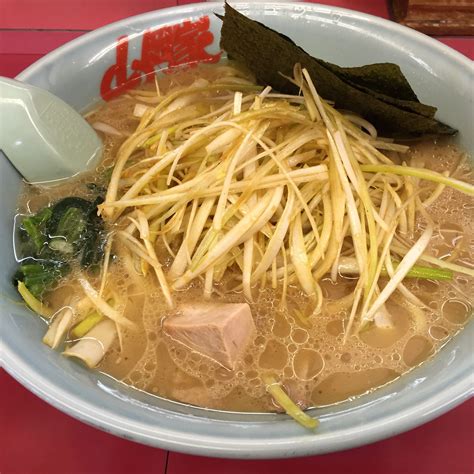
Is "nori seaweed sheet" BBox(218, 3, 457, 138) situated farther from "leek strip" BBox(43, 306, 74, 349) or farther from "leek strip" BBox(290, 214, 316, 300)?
"leek strip" BBox(43, 306, 74, 349)

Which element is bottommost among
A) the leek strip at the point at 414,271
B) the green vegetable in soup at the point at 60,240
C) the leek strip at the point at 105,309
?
the leek strip at the point at 105,309

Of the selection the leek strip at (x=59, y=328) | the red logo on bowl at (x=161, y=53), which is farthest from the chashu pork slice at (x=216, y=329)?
the red logo on bowl at (x=161, y=53)

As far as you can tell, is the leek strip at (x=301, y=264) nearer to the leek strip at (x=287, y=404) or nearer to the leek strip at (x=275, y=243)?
the leek strip at (x=275, y=243)

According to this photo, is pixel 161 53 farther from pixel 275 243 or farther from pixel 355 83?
pixel 275 243

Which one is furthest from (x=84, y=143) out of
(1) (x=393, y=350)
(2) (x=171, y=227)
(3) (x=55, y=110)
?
(1) (x=393, y=350)

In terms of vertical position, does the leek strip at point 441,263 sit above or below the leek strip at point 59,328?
above
